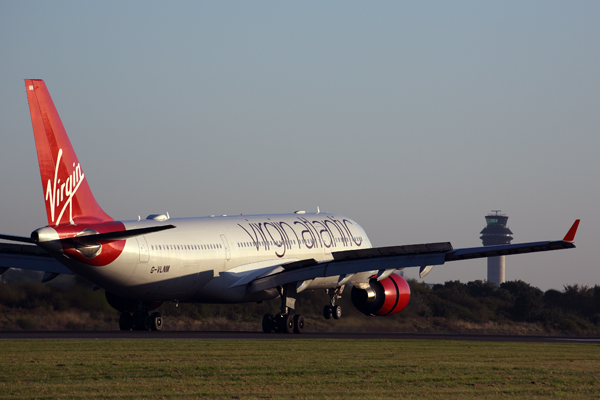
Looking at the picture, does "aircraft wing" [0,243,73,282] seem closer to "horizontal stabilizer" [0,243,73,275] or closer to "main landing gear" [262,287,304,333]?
"horizontal stabilizer" [0,243,73,275]

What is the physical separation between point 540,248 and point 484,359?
10864 mm

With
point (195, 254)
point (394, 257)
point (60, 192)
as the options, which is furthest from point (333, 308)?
point (60, 192)

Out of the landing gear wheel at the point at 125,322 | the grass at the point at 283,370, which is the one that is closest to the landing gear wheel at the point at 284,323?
the landing gear wheel at the point at 125,322

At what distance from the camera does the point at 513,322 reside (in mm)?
55812

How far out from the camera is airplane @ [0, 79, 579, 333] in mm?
28208

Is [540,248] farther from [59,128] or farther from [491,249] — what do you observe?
[59,128]

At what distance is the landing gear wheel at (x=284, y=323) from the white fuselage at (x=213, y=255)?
6.95 feet

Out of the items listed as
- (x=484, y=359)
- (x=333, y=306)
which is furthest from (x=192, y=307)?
(x=484, y=359)

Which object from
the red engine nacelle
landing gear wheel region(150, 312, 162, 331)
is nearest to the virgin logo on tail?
landing gear wheel region(150, 312, 162, 331)

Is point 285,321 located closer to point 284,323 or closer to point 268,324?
point 284,323

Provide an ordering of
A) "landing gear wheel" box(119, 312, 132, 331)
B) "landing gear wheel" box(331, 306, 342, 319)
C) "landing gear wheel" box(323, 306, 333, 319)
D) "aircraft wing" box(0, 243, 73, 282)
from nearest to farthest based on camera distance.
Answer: "aircraft wing" box(0, 243, 73, 282) < "landing gear wheel" box(119, 312, 132, 331) < "landing gear wheel" box(323, 306, 333, 319) < "landing gear wheel" box(331, 306, 342, 319)

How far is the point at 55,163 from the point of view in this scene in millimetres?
28172

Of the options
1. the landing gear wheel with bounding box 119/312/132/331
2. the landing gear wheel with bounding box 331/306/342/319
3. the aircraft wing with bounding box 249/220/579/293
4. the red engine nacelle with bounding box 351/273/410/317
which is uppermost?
the aircraft wing with bounding box 249/220/579/293

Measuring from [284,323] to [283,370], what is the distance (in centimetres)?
1545
